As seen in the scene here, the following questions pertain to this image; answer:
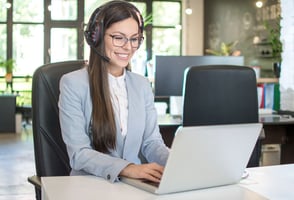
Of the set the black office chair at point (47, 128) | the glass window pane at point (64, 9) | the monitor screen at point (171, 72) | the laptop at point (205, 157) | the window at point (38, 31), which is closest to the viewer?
the laptop at point (205, 157)

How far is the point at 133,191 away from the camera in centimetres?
134

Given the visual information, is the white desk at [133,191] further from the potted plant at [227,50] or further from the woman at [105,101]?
the potted plant at [227,50]

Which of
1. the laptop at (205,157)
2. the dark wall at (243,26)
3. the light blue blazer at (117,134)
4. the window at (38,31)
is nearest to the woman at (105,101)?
the light blue blazer at (117,134)

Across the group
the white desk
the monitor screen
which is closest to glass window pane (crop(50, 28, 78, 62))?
the monitor screen

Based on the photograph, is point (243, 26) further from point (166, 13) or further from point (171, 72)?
point (171, 72)

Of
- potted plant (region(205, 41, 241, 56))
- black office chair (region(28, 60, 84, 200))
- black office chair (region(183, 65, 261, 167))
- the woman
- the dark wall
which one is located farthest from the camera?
potted plant (region(205, 41, 241, 56))

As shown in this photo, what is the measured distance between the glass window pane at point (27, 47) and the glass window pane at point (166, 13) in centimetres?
279

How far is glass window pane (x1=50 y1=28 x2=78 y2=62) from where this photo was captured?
11.6 m

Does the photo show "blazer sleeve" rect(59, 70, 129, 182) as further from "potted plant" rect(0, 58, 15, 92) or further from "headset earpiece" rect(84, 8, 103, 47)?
"potted plant" rect(0, 58, 15, 92)

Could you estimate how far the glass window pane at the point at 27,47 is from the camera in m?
11.5

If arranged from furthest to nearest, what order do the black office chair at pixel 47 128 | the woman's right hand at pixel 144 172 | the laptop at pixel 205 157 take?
the black office chair at pixel 47 128
the woman's right hand at pixel 144 172
the laptop at pixel 205 157

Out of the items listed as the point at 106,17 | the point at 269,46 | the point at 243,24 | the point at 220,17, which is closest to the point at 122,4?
the point at 106,17

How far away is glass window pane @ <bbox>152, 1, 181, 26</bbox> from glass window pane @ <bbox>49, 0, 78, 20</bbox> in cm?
195

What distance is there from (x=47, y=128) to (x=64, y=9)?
10.1 m
